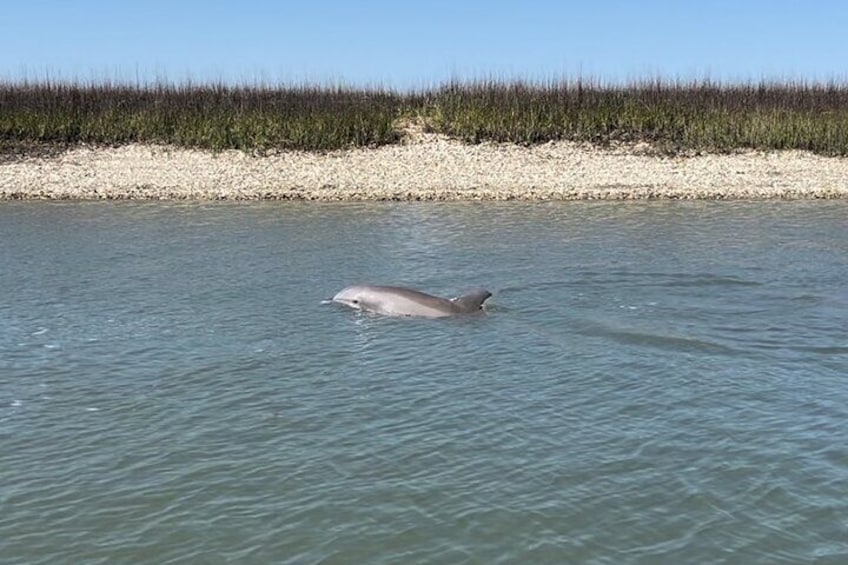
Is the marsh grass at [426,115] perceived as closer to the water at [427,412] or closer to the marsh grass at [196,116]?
the marsh grass at [196,116]

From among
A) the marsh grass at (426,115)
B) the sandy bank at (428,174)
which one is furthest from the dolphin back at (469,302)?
the marsh grass at (426,115)

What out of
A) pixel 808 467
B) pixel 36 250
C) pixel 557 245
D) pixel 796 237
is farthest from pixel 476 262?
pixel 808 467

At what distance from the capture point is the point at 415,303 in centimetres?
1220

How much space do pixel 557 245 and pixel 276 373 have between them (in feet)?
29.9

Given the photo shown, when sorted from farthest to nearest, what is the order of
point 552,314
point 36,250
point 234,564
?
point 36,250 < point 552,314 < point 234,564

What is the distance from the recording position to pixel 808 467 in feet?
24.0

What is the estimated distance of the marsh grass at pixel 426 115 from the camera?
32.1 meters

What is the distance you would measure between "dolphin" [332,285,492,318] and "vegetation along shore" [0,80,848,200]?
1359cm

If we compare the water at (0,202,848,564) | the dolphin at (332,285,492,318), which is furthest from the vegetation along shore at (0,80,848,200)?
the dolphin at (332,285,492,318)

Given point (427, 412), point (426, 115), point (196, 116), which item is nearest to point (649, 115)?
point (426, 115)

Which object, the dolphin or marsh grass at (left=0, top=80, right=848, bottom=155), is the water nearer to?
the dolphin

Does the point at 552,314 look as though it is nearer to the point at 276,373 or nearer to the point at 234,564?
the point at 276,373

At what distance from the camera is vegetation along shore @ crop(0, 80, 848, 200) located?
27.4m

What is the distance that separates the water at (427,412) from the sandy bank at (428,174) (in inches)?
378
